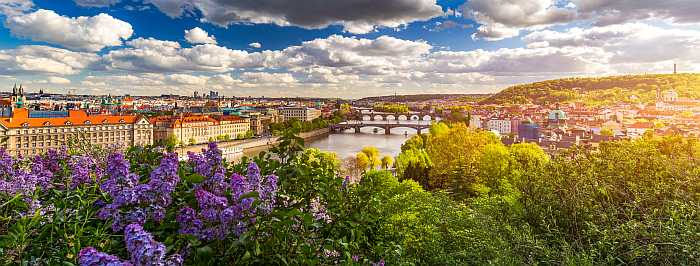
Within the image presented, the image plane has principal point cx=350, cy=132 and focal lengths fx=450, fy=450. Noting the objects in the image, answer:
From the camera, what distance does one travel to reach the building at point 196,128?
120 feet

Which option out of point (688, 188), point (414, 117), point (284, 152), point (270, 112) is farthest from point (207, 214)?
point (414, 117)

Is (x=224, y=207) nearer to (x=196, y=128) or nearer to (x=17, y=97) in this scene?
(x=196, y=128)

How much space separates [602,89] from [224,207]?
6351 cm

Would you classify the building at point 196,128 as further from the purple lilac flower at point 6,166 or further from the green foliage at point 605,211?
the purple lilac flower at point 6,166

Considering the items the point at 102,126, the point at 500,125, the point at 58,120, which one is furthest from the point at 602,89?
the point at 58,120

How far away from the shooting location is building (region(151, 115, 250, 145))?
36719mm

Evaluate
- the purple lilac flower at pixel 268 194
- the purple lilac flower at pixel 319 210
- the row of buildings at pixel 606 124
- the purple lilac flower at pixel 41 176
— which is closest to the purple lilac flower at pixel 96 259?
the purple lilac flower at pixel 268 194

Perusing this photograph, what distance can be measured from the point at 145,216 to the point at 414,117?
254ft

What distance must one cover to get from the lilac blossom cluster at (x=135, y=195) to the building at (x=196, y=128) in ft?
110

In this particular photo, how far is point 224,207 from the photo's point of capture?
1154 millimetres

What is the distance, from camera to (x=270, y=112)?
66375mm

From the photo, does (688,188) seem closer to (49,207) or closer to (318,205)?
(318,205)

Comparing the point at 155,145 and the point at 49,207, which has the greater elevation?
the point at 155,145

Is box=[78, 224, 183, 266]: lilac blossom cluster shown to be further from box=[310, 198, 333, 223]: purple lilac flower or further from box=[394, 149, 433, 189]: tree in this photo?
box=[394, 149, 433, 189]: tree
